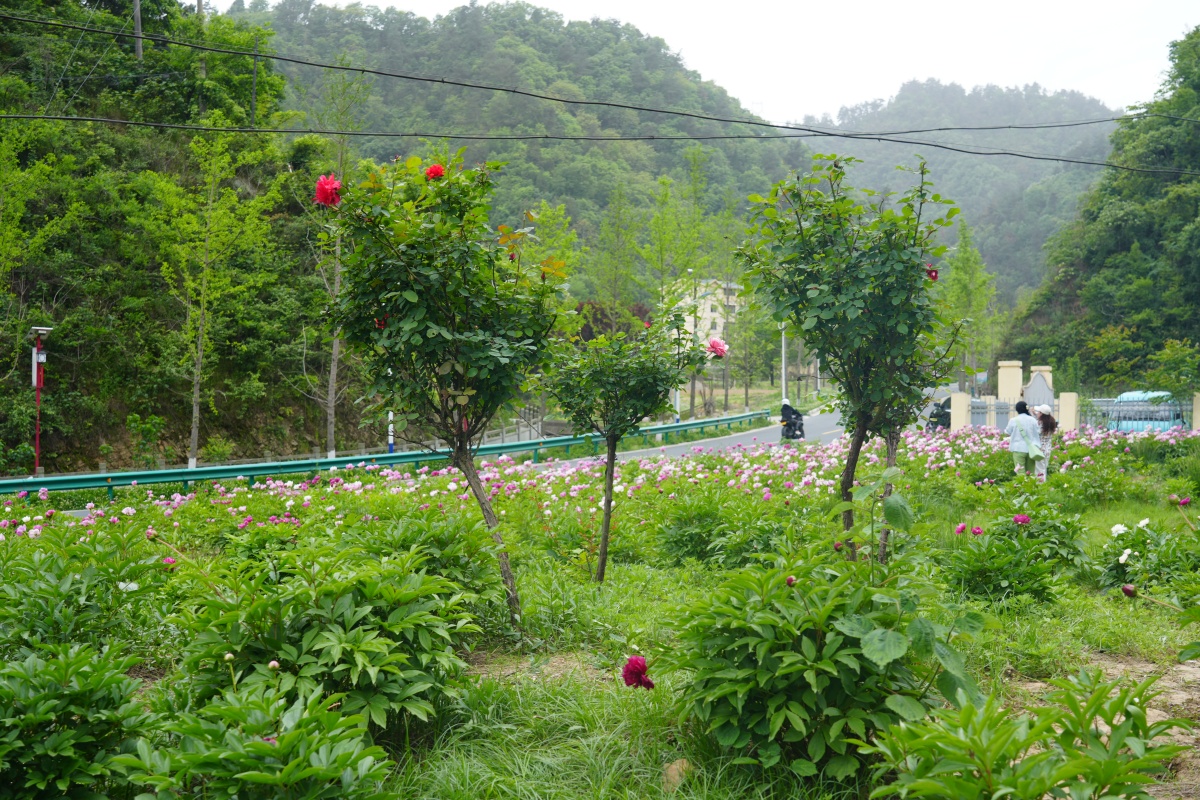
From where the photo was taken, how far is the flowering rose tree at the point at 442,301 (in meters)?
4.61

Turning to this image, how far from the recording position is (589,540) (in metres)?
7.25

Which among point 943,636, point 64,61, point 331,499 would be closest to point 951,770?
point 943,636

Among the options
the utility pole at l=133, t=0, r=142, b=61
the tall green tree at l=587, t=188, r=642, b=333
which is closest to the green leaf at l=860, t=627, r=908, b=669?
the tall green tree at l=587, t=188, r=642, b=333

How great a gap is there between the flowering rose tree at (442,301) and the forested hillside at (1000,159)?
37.2 meters

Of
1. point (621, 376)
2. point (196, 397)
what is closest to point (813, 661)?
point (621, 376)

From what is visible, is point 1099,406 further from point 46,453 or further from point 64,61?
point 64,61

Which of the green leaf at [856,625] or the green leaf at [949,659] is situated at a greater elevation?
the green leaf at [856,625]

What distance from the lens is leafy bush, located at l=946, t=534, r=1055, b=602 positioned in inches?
210

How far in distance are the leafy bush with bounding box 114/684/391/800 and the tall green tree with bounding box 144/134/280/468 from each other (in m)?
17.3

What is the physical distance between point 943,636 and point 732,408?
4105 centimetres

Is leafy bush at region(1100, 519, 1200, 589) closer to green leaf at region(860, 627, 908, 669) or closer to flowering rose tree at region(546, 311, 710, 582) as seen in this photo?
flowering rose tree at region(546, 311, 710, 582)

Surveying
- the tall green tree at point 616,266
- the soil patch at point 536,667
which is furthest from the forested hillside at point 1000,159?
the soil patch at point 536,667

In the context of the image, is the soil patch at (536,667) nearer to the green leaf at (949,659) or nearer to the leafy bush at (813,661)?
the leafy bush at (813,661)

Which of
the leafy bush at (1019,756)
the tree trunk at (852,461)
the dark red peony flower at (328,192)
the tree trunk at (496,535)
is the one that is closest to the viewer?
the leafy bush at (1019,756)
